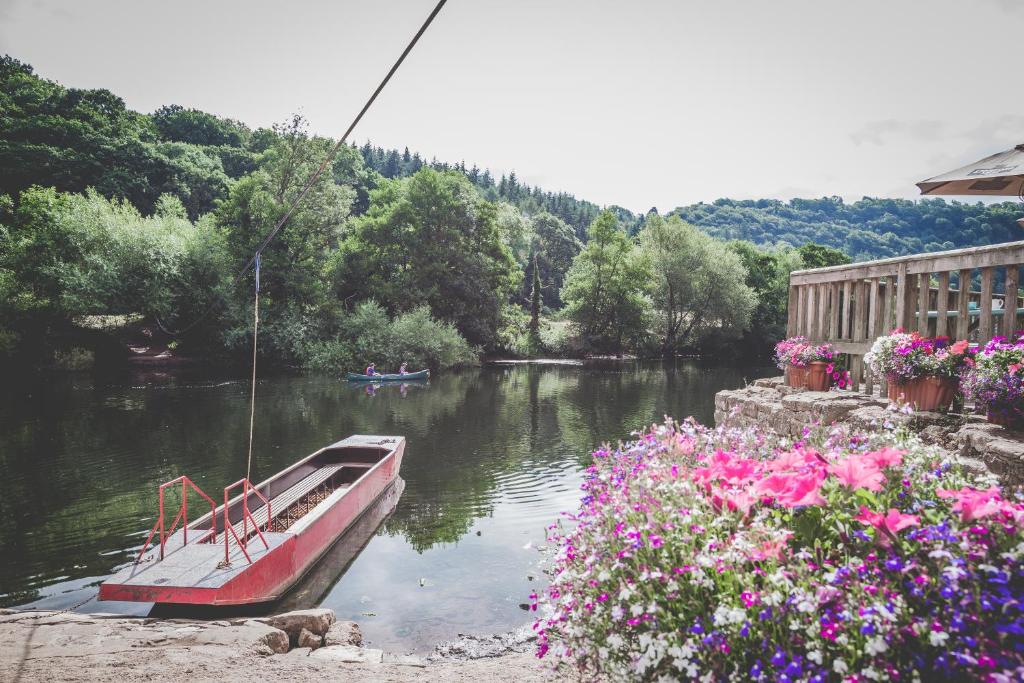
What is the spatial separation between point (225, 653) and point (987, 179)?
852cm

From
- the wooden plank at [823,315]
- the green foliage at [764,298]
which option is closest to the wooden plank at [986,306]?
the wooden plank at [823,315]

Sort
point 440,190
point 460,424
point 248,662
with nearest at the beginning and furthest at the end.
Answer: point 248,662
point 460,424
point 440,190

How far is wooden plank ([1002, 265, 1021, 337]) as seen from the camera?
16.0 feet

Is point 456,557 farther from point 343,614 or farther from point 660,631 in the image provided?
point 660,631

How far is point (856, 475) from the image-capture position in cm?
222

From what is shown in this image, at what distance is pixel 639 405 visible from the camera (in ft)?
64.5

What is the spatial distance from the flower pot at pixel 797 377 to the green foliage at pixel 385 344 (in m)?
24.4

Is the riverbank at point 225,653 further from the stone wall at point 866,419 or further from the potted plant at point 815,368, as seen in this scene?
the potted plant at point 815,368

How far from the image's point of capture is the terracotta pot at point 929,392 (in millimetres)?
5082

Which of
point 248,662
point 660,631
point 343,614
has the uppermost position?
point 660,631

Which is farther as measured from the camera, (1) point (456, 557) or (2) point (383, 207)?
(2) point (383, 207)

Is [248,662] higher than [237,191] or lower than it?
lower

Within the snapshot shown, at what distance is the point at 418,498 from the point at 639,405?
11.0m

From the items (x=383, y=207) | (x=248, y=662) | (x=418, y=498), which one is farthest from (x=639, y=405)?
(x=383, y=207)
